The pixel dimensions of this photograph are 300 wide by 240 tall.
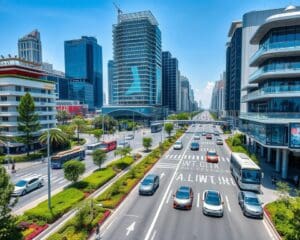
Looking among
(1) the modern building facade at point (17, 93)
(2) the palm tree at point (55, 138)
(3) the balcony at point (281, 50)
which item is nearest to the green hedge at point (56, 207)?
(2) the palm tree at point (55, 138)

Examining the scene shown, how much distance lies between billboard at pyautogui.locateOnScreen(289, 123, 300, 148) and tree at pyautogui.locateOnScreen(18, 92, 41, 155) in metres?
51.0

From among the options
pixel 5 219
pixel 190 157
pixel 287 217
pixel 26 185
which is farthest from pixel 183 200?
pixel 190 157

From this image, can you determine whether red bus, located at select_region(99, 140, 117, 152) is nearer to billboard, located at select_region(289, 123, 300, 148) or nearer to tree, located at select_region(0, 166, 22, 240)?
tree, located at select_region(0, 166, 22, 240)

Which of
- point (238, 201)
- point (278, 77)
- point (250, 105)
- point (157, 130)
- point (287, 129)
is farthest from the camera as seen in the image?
point (157, 130)

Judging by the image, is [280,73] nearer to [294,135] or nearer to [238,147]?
[294,135]

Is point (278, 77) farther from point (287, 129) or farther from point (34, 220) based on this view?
point (34, 220)

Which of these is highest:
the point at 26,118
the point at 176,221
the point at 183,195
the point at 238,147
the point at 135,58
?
the point at 135,58

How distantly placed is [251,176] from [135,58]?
13309 centimetres

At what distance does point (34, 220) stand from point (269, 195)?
26.6 m

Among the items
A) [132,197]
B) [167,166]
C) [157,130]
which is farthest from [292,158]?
[157,130]

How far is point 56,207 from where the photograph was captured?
2214cm

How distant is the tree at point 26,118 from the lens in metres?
50.2

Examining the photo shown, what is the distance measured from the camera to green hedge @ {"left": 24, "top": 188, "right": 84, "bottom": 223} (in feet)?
66.5

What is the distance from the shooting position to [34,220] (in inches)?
790
